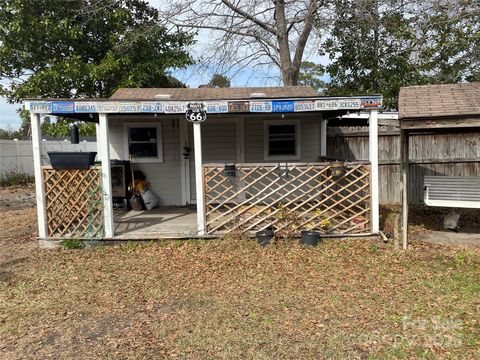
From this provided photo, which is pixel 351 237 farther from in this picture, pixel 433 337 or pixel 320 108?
pixel 433 337

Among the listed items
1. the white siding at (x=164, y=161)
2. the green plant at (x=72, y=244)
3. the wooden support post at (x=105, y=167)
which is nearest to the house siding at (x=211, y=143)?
the white siding at (x=164, y=161)

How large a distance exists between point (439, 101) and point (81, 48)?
1159 cm

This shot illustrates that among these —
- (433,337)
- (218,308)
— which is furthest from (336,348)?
(218,308)

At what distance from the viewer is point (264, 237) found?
6.25 m

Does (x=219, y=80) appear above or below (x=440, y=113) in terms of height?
above

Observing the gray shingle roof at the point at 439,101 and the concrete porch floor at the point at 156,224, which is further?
the concrete porch floor at the point at 156,224

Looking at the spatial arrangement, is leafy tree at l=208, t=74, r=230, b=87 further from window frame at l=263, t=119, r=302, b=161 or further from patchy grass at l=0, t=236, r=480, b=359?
patchy grass at l=0, t=236, r=480, b=359

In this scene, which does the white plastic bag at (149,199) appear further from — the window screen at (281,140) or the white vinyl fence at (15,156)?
the white vinyl fence at (15,156)

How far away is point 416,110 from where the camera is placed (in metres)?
5.93

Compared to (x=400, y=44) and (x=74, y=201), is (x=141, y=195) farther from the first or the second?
(x=400, y=44)

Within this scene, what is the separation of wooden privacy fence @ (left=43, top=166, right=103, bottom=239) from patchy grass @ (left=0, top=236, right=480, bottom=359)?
423mm

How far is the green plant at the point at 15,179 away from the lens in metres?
15.9

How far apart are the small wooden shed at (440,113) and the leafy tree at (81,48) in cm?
921

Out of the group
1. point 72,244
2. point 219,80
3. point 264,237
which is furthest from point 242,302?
point 219,80
